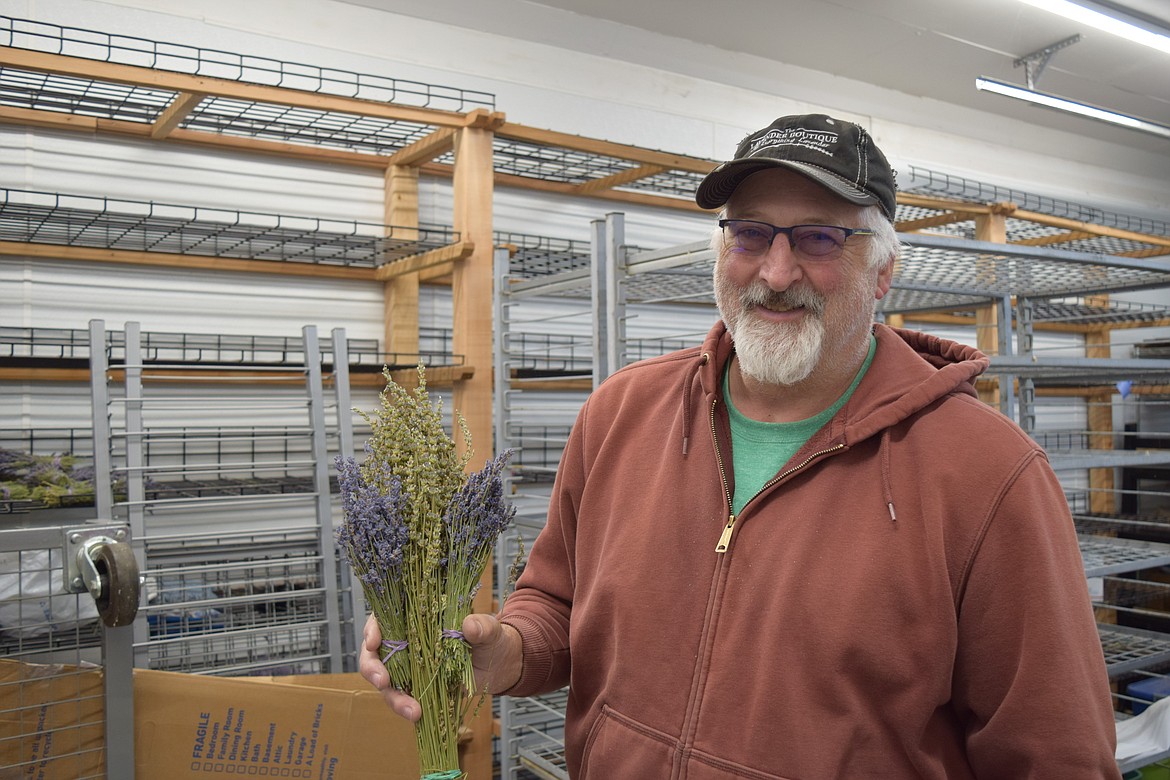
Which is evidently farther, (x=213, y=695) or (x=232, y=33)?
(x=232, y=33)

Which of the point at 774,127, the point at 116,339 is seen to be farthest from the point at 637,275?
the point at 116,339

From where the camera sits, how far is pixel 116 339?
12.0 ft

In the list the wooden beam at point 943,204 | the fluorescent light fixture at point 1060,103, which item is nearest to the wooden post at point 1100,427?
the fluorescent light fixture at point 1060,103

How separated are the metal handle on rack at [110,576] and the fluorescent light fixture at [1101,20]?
12.6 ft

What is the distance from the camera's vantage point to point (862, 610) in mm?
1146

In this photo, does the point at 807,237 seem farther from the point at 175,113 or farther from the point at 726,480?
the point at 175,113

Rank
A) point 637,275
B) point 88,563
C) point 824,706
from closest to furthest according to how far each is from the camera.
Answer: point 824,706 < point 88,563 < point 637,275

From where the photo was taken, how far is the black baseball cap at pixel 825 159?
127 cm

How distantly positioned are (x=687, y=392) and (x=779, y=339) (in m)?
0.19

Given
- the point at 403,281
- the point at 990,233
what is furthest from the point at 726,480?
the point at 990,233

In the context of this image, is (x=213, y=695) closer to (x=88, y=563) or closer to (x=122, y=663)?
(x=122, y=663)

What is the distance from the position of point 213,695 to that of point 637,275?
170 centimetres

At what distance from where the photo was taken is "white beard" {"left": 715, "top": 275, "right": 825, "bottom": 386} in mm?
1288

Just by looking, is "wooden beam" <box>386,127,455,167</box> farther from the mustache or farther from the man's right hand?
the man's right hand
